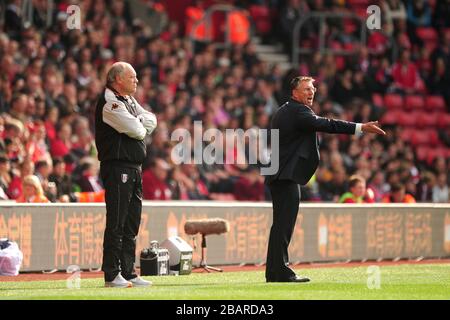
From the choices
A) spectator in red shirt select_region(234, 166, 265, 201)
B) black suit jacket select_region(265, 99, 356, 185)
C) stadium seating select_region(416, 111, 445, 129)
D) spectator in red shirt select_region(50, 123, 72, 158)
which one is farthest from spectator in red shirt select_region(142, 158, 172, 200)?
stadium seating select_region(416, 111, 445, 129)

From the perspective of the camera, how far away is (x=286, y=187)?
14.5 m

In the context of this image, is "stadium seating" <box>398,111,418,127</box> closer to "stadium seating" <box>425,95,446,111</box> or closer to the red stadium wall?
"stadium seating" <box>425,95,446,111</box>

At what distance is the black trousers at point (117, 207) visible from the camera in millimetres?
13531

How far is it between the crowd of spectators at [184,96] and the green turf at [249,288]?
4.24 metres

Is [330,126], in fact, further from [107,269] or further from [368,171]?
[368,171]

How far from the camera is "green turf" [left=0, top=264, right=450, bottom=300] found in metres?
12.8

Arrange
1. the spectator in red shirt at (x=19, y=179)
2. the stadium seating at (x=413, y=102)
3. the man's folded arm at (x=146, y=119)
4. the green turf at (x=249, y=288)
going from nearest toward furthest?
the green turf at (x=249, y=288) < the man's folded arm at (x=146, y=119) < the spectator in red shirt at (x=19, y=179) < the stadium seating at (x=413, y=102)

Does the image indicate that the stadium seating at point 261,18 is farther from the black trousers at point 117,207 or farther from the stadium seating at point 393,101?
the black trousers at point 117,207

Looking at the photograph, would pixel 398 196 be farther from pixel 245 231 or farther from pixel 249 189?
pixel 245 231

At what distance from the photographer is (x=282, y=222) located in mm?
14469

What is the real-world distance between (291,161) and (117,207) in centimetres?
207

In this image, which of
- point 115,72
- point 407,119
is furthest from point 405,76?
point 115,72

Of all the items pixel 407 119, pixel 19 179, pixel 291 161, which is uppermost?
pixel 407 119

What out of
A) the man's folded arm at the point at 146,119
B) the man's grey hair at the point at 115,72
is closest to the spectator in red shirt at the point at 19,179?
the man's folded arm at the point at 146,119
